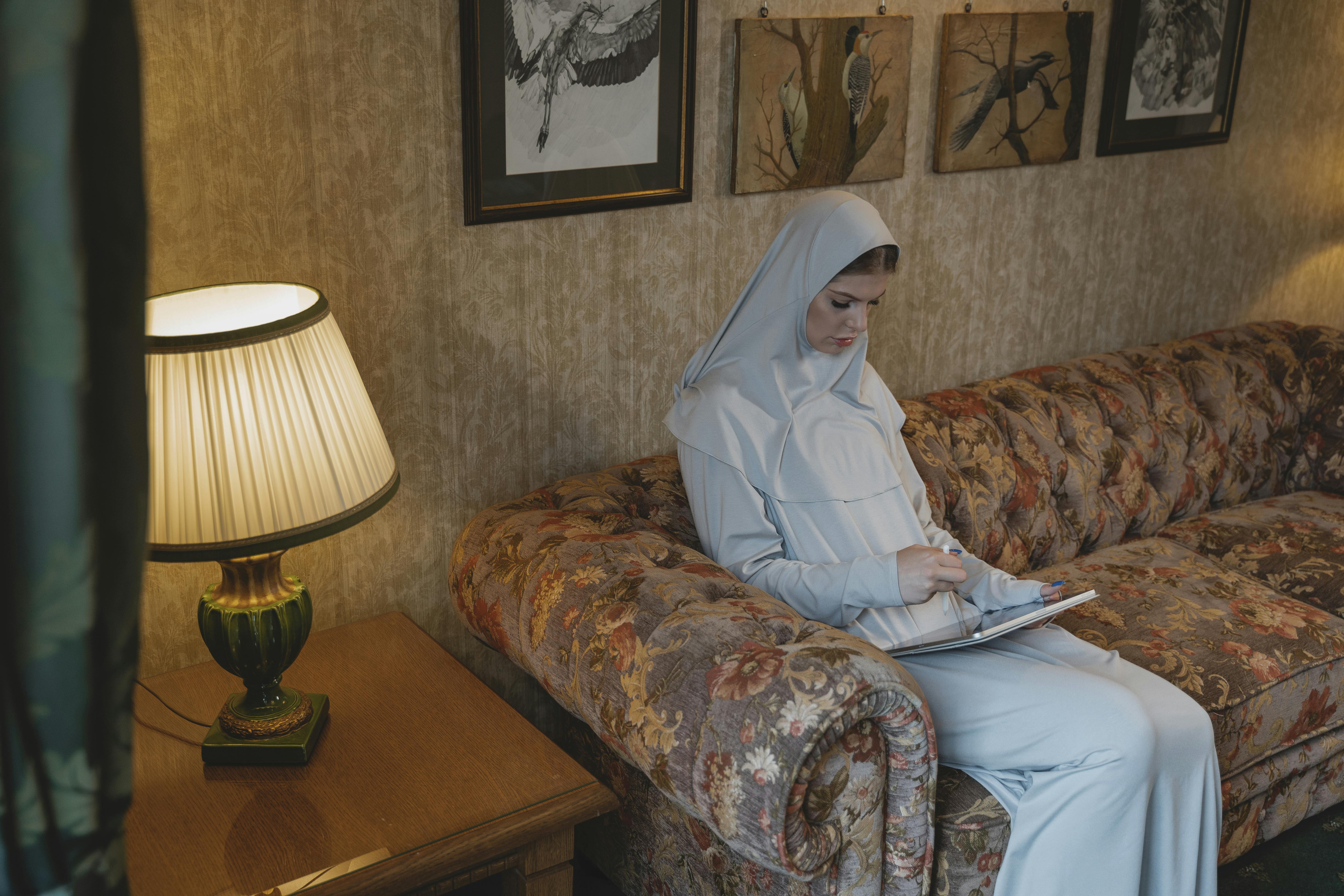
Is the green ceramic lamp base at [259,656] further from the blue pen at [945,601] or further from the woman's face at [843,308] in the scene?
the blue pen at [945,601]

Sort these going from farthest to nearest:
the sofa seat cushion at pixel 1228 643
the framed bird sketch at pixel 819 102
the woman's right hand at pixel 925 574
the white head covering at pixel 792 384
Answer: the framed bird sketch at pixel 819 102 → the sofa seat cushion at pixel 1228 643 → the white head covering at pixel 792 384 → the woman's right hand at pixel 925 574

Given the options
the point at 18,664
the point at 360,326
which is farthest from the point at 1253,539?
the point at 18,664

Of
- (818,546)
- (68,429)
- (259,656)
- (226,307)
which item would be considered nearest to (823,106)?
(818,546)

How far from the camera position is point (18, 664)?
0.26 metres

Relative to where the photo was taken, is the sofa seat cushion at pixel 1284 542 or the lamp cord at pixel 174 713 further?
the sofa seat cushion at pixel 1284 542

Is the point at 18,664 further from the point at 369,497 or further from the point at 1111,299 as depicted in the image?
the point at 1111,299

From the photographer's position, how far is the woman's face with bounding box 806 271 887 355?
197cm

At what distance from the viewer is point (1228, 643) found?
7.35ft

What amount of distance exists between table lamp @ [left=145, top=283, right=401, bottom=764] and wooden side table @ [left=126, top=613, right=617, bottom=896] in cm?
8

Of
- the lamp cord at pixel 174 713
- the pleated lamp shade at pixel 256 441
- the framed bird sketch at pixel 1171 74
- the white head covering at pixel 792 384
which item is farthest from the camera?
the framed bird sketch at pixel 1171 74

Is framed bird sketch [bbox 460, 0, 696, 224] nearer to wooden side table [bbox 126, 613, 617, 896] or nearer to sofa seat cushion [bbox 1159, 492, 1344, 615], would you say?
wooden side table [bbox 126, 613, 617, 896]

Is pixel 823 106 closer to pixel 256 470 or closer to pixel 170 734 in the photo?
pixel 256 470

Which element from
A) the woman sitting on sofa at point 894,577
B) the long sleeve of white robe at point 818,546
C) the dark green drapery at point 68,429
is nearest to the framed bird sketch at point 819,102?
the woman sitting on sofa at point 894,577

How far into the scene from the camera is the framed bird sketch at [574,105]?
1.98 meters
